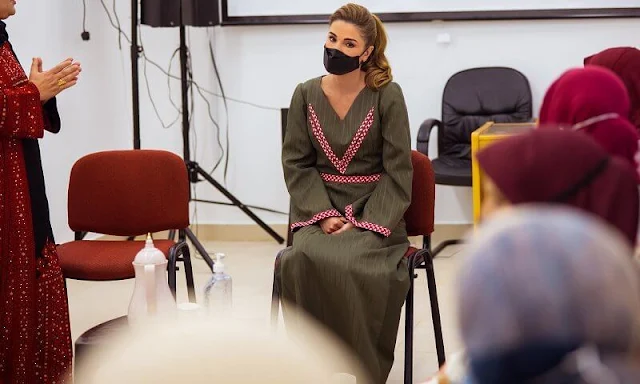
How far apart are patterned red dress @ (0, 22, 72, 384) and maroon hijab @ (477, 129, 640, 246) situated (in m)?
2.05

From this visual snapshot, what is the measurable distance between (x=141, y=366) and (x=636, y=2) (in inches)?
189

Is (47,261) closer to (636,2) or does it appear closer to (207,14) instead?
(207,14)

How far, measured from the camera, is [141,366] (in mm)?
632

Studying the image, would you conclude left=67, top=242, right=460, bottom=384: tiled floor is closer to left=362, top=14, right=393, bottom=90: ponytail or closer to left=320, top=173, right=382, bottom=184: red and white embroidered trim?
left=320, top=173, right=382, bottom=184: red and white embroidered trim

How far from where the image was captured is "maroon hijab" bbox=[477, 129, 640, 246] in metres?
1.06

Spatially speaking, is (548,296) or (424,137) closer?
(548,296)

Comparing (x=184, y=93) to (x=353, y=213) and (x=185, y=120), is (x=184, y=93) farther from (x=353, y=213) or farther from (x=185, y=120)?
(x=353, y=213)

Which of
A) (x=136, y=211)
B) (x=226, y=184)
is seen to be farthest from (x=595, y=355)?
(x=226, y=184)

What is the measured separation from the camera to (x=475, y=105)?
492cm

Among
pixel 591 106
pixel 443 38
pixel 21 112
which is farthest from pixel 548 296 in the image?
pixel 443 38

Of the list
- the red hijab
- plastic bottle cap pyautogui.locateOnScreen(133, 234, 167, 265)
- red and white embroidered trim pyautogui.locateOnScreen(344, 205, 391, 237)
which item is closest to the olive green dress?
red and white embroidered trim pyautogui.locateOnScreen(344, 205, 391, 237)

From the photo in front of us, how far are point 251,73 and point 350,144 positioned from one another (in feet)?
7.30

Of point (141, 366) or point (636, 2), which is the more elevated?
point (636, 2)

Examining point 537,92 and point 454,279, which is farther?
point 537,92
